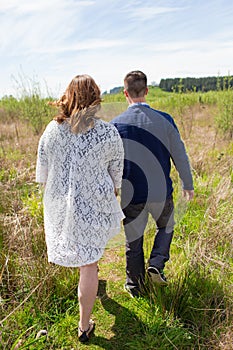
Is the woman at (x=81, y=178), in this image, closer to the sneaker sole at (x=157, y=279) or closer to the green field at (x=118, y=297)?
the green field at (x=118, y=297)

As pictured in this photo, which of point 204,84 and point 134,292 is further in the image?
point 204,84

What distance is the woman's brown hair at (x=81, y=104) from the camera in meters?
1.88

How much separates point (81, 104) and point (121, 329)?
1.64 meters

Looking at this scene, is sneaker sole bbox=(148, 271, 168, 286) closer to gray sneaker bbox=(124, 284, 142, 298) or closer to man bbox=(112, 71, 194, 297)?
man bbox=(112, 71, 194, 297)

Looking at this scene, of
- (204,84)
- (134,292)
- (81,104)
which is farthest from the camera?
(204,84)

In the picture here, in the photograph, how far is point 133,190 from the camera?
247 cm

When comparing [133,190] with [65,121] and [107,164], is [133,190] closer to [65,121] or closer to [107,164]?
[107,164]

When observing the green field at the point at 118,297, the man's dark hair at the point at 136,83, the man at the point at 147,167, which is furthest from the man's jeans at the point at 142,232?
the man's dark hair at the point at 136,83

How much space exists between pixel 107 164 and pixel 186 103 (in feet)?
22.4

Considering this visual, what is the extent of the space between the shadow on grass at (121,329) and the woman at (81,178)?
1.51ft

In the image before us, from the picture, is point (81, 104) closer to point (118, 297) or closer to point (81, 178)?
point (81, 178)

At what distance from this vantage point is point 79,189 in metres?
1.96

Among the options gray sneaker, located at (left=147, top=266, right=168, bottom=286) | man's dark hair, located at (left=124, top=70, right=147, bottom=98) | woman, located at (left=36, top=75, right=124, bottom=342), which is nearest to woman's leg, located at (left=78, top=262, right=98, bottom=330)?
woman, located at (left=36, top=75, right=124, bottom=342)

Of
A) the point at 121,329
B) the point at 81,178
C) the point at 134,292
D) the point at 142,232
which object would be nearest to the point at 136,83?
the point at 81,178
